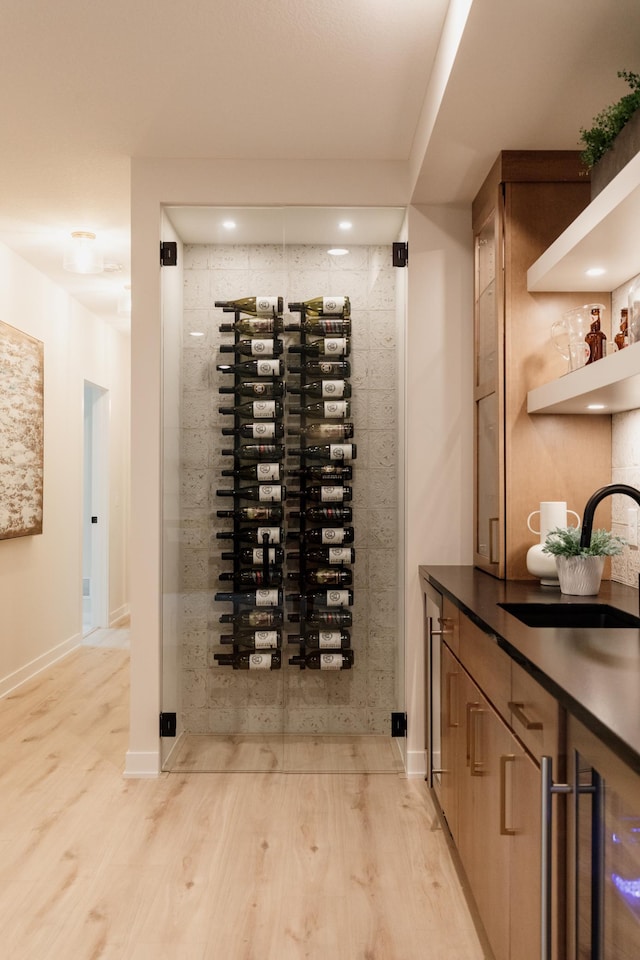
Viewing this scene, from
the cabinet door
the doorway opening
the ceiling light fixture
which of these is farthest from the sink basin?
the doorway opening

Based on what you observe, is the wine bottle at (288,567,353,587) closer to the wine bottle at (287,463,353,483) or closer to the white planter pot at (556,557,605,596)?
the wine bottle at (287,463,353,483)

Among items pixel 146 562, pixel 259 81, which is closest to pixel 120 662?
pixel 146 562

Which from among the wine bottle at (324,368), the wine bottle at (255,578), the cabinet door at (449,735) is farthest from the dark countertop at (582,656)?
the wine bottle at (324,368)

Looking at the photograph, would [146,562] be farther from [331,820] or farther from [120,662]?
[120,662]

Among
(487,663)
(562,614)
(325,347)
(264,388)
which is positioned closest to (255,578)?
(264,388)

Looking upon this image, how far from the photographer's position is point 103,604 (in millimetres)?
6637

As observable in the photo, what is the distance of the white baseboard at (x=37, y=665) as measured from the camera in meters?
4.43

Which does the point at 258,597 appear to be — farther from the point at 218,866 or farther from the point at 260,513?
the point at 218,866

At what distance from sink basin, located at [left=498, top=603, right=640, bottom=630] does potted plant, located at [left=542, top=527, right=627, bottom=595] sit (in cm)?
14

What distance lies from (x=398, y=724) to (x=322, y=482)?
1.11 m

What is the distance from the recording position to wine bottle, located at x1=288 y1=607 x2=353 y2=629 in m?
3.23

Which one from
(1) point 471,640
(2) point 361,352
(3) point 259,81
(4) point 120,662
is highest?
(3) point 259,81

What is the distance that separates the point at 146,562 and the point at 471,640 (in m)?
1.65

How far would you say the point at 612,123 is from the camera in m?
2.00
